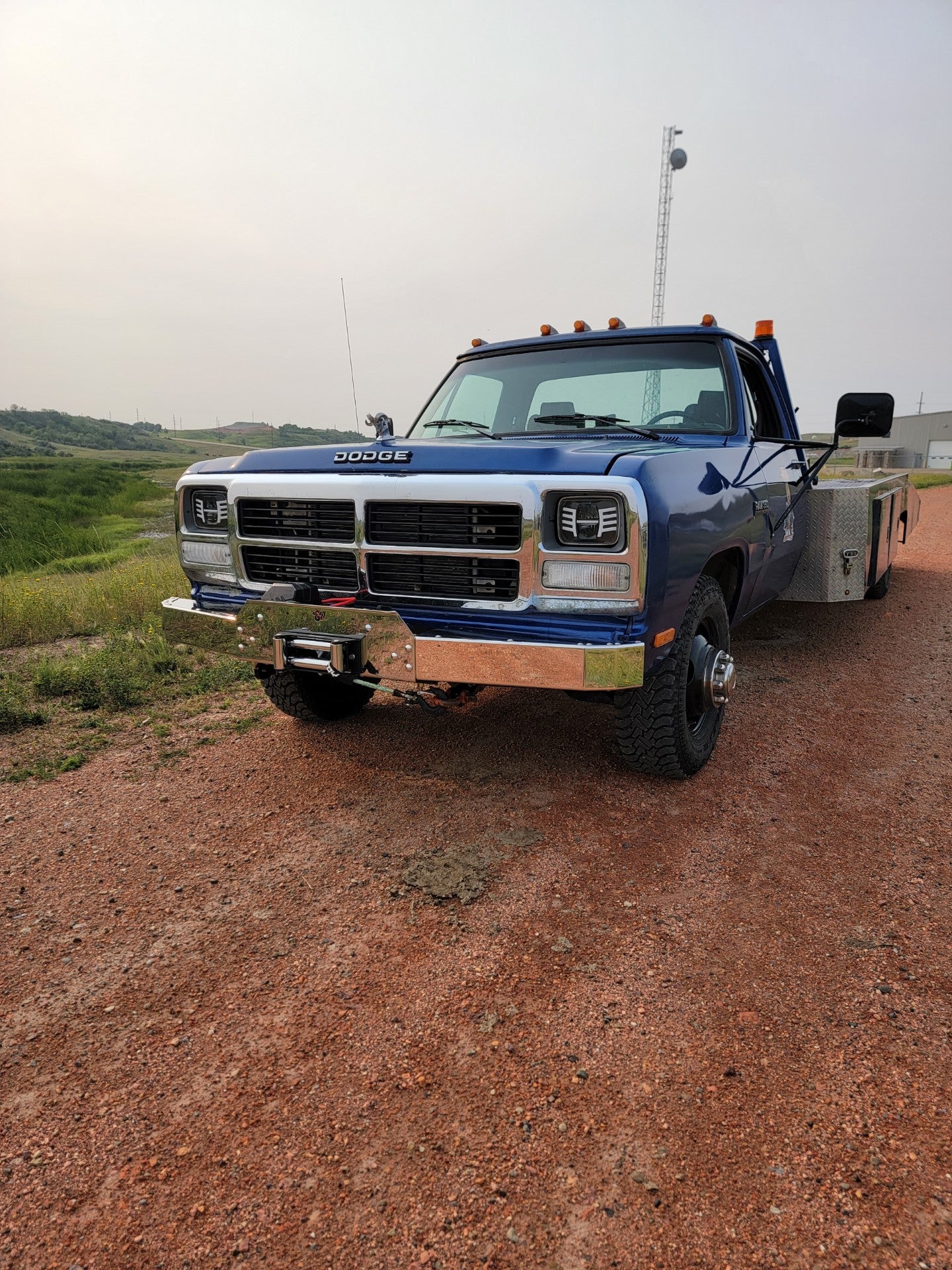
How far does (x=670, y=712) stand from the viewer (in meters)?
3.29

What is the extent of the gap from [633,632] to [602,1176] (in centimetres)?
166

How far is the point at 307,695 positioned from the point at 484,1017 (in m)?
2.39

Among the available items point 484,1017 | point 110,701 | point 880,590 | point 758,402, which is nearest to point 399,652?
point 484,1017

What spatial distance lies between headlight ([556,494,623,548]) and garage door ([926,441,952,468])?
73151 millimetres

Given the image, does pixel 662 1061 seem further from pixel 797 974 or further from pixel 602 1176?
pixel 797 974

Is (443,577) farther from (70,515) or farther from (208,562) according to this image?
(70,515)

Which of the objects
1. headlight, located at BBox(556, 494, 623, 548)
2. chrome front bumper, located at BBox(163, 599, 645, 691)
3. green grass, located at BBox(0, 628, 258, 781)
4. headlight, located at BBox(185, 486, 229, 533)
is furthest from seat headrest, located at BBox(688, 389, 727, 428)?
green grass, located at BBox(0, 628, 258, 781)

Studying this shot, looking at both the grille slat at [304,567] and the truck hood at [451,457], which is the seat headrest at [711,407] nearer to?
the truck hood at [451,457]

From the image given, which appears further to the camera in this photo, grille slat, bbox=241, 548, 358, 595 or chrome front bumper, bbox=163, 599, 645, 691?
grille slat, bbox=241, 548, 358, 595

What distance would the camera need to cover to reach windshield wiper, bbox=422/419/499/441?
4039 millimetres

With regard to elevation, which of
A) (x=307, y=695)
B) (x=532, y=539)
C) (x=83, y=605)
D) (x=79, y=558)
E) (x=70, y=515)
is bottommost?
(x=70, y=515)

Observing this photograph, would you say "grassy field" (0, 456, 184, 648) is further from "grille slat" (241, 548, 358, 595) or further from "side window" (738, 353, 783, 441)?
"side window" (738, 353, 783, 441)

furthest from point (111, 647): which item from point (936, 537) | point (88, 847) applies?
point (936, 537)

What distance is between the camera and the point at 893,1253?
4.88 ft
